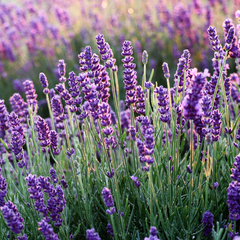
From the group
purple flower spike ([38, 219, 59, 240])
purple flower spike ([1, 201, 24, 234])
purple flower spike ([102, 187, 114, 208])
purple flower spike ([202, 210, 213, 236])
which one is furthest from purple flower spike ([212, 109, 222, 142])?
purple flower spike ([1, 201, 24, 234])

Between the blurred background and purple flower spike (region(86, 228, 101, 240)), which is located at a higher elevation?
the blurred background

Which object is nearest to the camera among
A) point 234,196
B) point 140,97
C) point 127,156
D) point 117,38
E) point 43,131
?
point 234,196

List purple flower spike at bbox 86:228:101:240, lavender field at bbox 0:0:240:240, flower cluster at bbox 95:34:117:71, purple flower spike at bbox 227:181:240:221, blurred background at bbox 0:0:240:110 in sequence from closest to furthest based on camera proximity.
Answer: purple flower spike at bbox 86:228:101:240, purple flower spike at bbox 227:181:240:221, lavender field at bbox 0:0:240:240, flower cluster at bbox 95:34:117:71, blurred background at bbox 0:0:240:110

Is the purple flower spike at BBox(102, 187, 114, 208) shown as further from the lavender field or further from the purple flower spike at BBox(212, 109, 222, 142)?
the purple flower spike at BBox(212, 109, 222, 142)

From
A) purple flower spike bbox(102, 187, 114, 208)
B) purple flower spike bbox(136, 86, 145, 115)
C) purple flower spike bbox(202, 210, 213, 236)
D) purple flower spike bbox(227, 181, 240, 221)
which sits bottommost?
purple flower spike bbox(202, 210, 213, 236)

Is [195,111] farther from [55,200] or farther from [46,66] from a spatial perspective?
[46,66]

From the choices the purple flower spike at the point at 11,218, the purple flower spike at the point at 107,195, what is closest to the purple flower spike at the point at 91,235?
the purple flower spike at the point at 107,195

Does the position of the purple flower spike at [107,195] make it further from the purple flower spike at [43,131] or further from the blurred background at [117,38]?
the blurred background at [117,38]

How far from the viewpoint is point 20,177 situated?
2328 mm

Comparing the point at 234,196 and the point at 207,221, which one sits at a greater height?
the point at 234,196

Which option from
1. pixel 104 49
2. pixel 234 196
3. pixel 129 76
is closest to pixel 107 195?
pixel 234 196

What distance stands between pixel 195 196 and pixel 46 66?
5.47 m

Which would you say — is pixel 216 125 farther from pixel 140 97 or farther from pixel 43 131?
pixel 43 131

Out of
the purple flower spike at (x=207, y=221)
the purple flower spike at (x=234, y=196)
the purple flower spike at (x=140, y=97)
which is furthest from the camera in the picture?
the purple flower spike at (x=140, y=97)
